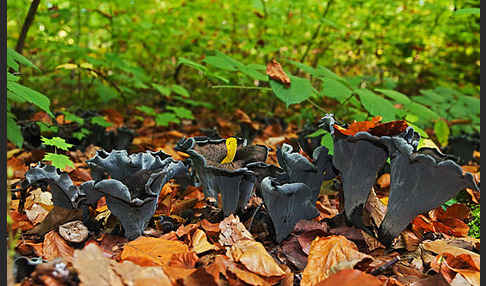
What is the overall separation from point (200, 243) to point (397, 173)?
39.5 inches

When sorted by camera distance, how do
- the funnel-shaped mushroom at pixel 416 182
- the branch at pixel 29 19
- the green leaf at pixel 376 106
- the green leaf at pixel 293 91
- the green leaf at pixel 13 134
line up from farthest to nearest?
the branch at pixel 29 19
the green leaf at pixel 376 106
the green leaf at pixel 293 91
the funnel-shaped mushroom at pixel 416 182
the green leaf at pixel 13 134

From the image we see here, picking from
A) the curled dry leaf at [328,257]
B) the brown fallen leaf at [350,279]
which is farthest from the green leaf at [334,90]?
the brown fallen leaf at [350,279]

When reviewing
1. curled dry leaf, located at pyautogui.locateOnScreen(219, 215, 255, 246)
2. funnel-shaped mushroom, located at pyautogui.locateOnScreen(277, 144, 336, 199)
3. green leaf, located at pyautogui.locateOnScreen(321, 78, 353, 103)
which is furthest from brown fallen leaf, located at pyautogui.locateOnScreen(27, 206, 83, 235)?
green leaf, located at pyautogui.locateOnScreen(321, 78, 353, 103)

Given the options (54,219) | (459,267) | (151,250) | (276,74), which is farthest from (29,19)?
(459,267)

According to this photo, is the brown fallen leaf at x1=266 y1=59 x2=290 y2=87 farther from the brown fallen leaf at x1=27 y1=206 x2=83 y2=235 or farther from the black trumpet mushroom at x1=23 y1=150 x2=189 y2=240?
the brown fallen leaf at x1=27 y1=206 x2=83 y2=235

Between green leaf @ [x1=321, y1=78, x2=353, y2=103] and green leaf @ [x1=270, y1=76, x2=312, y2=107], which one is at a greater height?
green leaf @ [x1=270, y1=76, x2=312, y2=107]

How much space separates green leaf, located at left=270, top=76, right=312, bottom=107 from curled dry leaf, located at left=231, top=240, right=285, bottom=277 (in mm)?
1121

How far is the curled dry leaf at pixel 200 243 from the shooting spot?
69.4 inches

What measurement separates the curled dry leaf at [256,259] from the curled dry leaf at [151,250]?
25 centimetres

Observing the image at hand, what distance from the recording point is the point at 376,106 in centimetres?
284

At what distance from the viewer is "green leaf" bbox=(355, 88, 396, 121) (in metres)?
2.75

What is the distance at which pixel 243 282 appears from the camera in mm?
1513

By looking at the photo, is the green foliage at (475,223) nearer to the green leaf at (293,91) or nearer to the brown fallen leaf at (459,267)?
the brown fallen leaf at (459,267)

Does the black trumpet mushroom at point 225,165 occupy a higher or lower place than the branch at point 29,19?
lower
